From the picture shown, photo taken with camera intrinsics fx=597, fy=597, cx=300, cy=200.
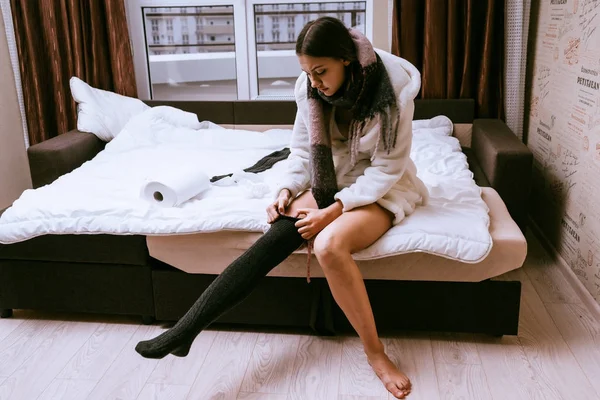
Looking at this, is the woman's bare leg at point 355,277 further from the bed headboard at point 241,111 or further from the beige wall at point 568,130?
the bed headboard at point 241,111

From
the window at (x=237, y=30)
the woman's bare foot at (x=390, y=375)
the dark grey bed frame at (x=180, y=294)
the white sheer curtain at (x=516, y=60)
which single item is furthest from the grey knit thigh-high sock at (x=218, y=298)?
the window at (x=237, y=30)

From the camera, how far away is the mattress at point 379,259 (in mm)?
1868

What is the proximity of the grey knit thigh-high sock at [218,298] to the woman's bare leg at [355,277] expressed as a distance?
0.16 m

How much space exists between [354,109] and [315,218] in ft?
1.18

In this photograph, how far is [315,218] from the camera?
185 cm

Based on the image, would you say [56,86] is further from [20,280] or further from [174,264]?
[174,264]

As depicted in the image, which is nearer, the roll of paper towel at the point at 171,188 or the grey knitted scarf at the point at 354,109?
the grey knitted scarf at the point at 354,109

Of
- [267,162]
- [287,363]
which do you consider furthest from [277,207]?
[267,162]

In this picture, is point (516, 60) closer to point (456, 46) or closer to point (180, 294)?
point (456, 46)

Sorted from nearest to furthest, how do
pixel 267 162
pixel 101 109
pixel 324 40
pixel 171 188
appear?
pixel 324 40 < pixel 171 188 < pixel 267 162 < pixel 101 109

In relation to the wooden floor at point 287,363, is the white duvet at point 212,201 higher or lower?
higher

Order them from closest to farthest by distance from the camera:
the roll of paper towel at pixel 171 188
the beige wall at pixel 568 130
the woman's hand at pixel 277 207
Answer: the woman's hand at pixel 277 207, the roll of paper towel at pixel 171 188, the beige wall at pixel 568 130

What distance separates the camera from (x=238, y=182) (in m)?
2.43

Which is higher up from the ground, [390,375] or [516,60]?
[516,60]
